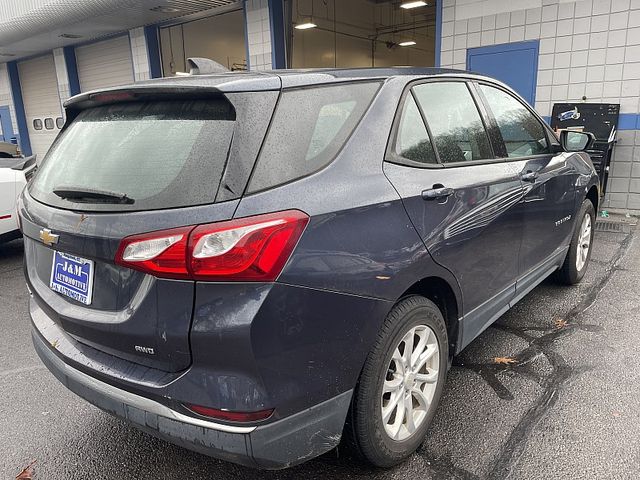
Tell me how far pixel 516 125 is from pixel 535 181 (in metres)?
0.43

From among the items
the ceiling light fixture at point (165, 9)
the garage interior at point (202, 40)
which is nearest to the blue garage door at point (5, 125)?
the garage interior at point (202, 40)

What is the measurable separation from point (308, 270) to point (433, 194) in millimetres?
842

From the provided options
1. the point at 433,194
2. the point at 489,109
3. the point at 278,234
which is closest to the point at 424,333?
the point at 433,194

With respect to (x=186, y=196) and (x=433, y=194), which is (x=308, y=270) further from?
(x=433, y=194)

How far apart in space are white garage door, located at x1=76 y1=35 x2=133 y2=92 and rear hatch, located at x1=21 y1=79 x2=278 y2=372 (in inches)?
505

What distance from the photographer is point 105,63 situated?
14.7 meters

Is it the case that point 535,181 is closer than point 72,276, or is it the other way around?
point 72,276

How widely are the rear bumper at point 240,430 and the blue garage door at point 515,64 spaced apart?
7376 millimetres

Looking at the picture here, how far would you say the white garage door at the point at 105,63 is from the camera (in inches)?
556

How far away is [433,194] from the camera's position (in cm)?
232

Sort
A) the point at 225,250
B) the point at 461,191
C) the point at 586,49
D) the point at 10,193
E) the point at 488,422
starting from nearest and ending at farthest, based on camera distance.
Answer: the point at 225,250
the point at 461,191
the point at 488,422
the point at 10,193
the point at 586,49

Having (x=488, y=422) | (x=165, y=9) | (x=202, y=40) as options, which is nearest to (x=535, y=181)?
(x=488, y=422)

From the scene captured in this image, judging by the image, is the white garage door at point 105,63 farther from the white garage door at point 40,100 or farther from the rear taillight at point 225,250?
the rear taillight at point 225,250

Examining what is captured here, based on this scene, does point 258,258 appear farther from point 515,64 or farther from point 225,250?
point 515,64
